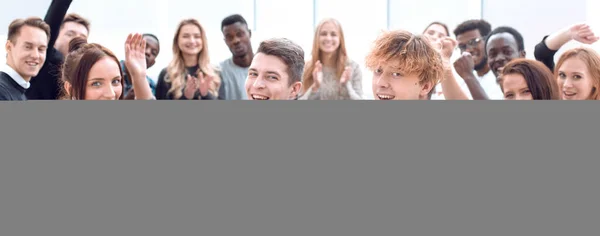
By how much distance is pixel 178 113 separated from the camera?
147cm

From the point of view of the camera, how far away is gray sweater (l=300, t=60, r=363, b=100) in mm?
3789

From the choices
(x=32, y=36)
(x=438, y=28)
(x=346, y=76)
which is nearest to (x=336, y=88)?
(x=346, y=76)

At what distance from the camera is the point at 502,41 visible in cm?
388

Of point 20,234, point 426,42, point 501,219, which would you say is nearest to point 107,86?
point 426,42

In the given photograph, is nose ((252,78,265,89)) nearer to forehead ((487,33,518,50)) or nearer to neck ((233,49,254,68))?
neck ((233,49,254,68))

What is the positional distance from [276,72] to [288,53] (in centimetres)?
11

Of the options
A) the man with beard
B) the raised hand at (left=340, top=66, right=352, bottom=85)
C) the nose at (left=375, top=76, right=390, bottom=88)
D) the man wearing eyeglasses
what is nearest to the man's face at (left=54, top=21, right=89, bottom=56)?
the man with beard

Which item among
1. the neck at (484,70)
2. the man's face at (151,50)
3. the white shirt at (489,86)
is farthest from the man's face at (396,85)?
the man's face at (151,50)

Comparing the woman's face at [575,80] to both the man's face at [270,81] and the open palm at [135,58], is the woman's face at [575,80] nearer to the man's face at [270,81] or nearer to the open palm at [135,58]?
the man's face at [270,81]

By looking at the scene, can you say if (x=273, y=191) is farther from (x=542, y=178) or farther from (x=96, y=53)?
(x=96, y=53)

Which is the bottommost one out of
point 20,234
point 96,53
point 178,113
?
point 20,234

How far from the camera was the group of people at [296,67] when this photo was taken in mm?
2824

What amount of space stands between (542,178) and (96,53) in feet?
A: 7.51

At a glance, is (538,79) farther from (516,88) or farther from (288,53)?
(288,53)
